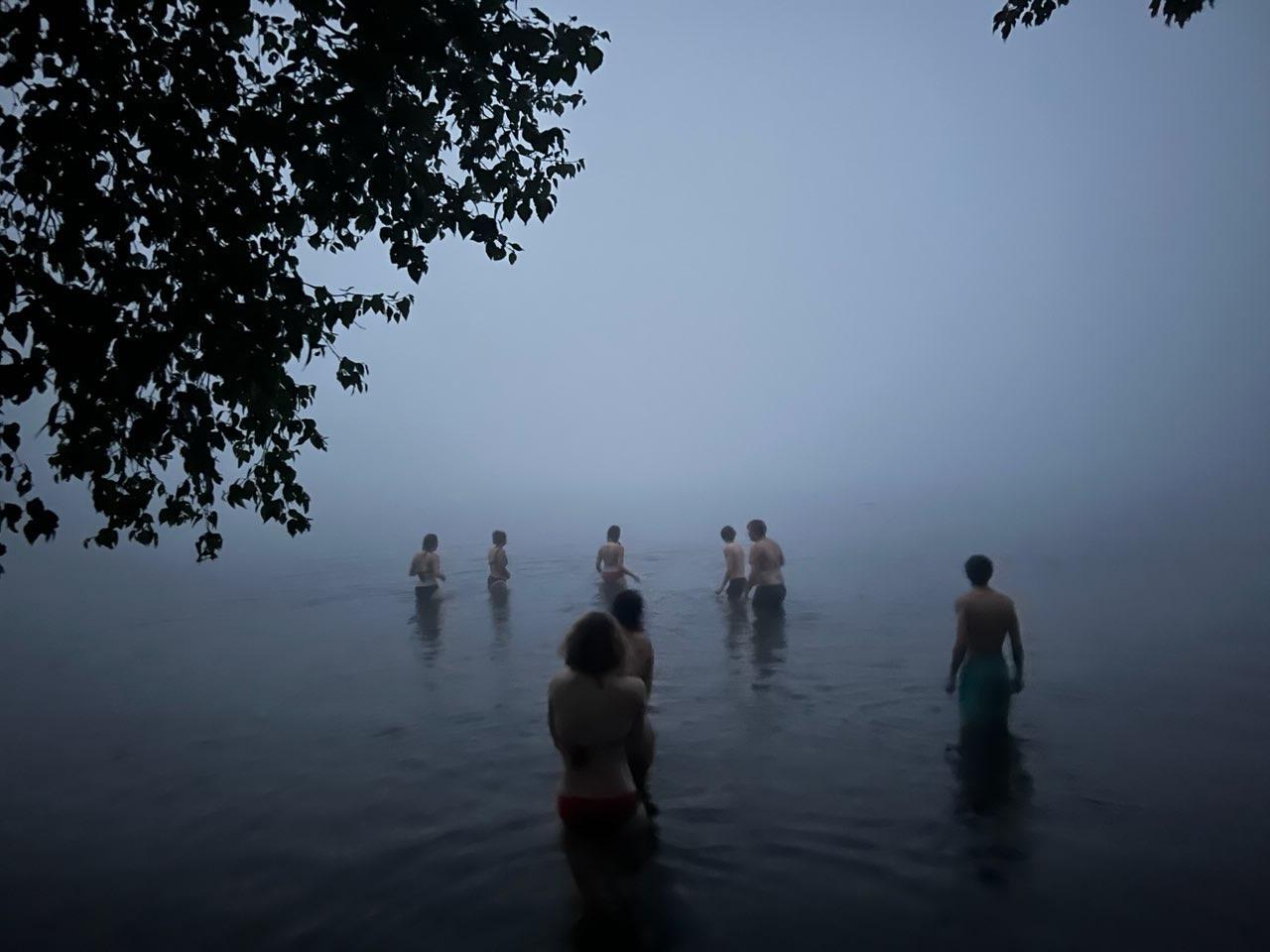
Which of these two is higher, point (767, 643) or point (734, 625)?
point (734, 625)

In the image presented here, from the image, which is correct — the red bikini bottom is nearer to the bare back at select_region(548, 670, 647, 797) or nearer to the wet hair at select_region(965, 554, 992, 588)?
the bare back at select_region(548, 670, 647, 797)

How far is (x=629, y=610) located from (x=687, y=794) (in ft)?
7.31

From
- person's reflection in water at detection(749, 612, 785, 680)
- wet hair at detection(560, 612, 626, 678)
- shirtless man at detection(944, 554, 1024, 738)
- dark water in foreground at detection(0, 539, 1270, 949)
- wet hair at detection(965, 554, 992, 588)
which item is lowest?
dark water in foreground at detection(0, 539, 1270, 949)

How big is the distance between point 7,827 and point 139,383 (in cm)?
653

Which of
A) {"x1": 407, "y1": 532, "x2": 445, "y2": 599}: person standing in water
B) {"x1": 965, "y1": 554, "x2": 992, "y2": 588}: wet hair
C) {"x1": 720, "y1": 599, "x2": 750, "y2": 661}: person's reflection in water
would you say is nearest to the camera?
{"x1": 965, "y1": 554, "x2": 992, "y2": 588}: wet hair

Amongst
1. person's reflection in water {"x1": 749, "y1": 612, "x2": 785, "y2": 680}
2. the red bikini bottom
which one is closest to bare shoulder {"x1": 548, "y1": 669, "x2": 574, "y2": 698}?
the red bikini bottom

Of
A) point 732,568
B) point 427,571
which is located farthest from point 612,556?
point 427,571

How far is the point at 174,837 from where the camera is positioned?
6.93 meters

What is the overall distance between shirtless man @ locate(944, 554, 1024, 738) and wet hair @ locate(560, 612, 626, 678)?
3.93 meters

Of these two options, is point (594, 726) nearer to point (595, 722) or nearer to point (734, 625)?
point (595, 722)

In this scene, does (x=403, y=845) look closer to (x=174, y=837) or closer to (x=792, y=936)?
(x=174, y=837)

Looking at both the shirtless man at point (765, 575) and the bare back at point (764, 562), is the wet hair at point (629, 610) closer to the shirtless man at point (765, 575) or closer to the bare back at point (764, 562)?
the shirtless man at point (765, 575)

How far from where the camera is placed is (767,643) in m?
13.9

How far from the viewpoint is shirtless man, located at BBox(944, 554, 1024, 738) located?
23.4 feet
